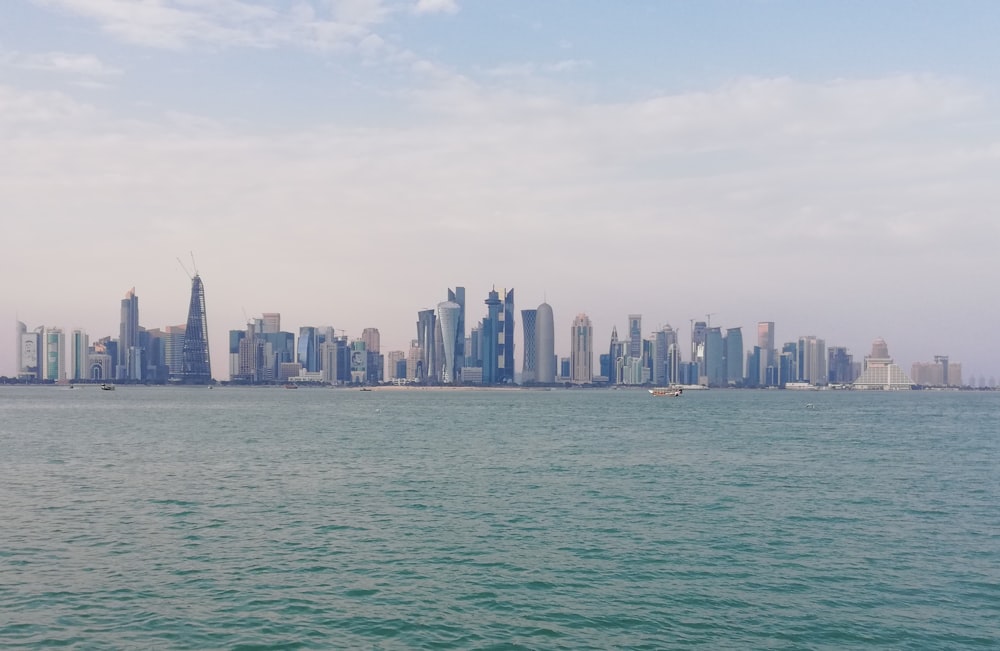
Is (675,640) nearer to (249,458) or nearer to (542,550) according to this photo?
(542,550)

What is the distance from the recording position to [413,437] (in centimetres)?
11331

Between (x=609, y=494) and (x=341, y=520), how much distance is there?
64.1 feet

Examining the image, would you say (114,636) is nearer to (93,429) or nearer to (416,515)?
(416,515)

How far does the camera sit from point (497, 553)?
3925 cm

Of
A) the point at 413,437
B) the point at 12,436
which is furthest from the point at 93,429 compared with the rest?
the point at 413,437

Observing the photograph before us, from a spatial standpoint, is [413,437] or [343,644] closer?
[343,644]

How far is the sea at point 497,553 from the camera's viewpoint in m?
28.2

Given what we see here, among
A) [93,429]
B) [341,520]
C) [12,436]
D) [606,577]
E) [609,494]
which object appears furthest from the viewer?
[93,429]

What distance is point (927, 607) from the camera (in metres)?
30.8

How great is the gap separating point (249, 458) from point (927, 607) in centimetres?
6474

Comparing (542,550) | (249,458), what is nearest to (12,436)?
(249,458)

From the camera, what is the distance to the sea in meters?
28.2

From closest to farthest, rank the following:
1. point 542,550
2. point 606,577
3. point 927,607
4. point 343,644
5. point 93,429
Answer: point 343,644, point 927,607, point 606,577, point 542,550, point 93,429

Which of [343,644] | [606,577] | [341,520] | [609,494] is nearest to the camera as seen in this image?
[343,644]
